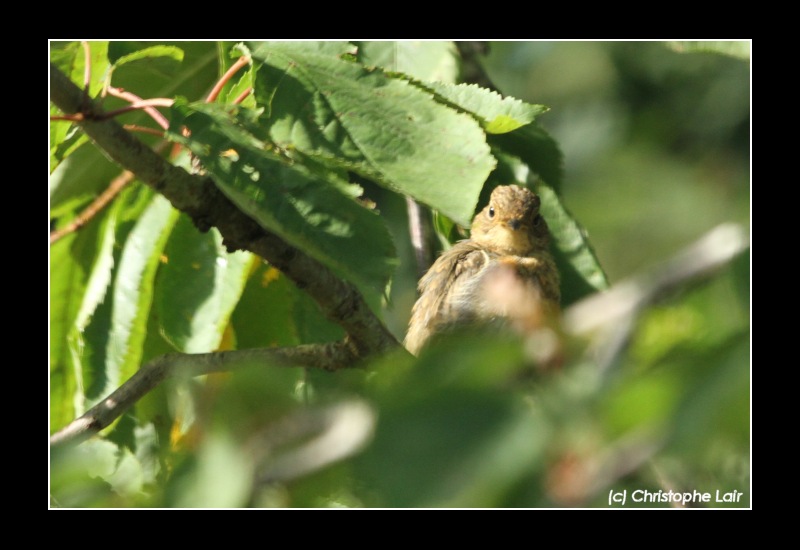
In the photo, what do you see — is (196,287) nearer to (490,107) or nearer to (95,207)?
(95,207)

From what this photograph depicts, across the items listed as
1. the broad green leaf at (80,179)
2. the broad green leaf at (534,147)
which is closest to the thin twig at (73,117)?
the broad green leaf at (80,179)

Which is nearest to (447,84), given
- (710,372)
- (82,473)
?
(82,473)

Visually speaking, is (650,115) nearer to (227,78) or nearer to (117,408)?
(227,78)

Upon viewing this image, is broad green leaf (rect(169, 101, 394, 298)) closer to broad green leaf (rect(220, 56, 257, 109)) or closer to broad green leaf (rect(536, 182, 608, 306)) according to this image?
broad green leaf (rect(220, 56, 257, 109))

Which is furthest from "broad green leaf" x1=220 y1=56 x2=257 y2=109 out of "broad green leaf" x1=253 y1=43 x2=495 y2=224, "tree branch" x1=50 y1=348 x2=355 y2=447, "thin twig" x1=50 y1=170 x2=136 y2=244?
"thin twig" x1=50 y1=170 x2=136 y2=244

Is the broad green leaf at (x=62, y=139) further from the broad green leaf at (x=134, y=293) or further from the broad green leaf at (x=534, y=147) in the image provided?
the broad green leaf at (x=534, y=147)
